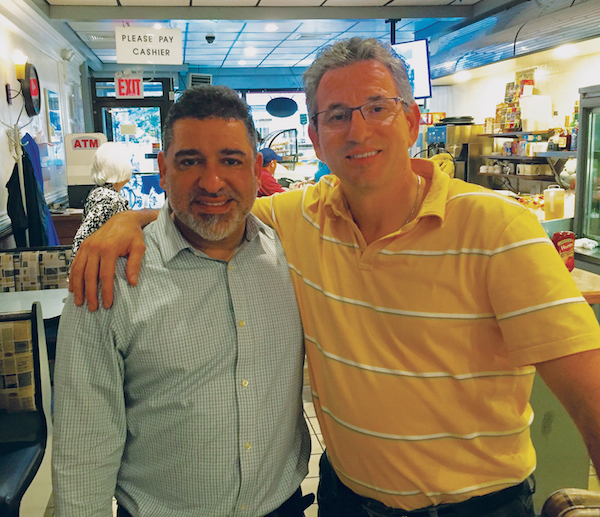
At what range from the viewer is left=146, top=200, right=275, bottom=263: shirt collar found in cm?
131

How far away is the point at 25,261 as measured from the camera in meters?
4.16

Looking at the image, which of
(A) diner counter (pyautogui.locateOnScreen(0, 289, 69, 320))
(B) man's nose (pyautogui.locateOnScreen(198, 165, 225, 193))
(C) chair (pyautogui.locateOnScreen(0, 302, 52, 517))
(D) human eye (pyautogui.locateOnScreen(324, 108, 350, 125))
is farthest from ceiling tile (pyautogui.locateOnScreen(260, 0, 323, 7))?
(B) man's nose (pyautogui.locateOnScreen(198, 165, 225, 193))

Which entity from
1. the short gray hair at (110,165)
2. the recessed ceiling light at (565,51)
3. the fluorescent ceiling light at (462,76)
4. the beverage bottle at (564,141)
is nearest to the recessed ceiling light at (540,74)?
the recessed ceiling light at (565,51)

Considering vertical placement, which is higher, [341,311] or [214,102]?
[214,102]

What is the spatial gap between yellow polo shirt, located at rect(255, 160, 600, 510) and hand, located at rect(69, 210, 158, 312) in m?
0.48

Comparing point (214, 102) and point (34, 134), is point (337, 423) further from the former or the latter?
point (34, 134)

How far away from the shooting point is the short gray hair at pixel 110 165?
4332 millimetres

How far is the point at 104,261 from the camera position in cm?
123

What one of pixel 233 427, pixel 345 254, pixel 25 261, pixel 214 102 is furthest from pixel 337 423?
pixel 25 261

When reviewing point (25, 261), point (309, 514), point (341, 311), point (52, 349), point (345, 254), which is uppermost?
point (345, 254)

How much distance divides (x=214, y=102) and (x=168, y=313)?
1.70 feet

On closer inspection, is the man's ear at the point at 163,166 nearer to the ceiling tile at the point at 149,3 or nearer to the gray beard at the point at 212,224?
the gray beard at the point at 212,224

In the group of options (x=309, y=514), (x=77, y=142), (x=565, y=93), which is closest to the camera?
(x=309, y=514)

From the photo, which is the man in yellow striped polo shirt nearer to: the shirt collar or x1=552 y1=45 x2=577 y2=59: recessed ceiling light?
the shirt collar
